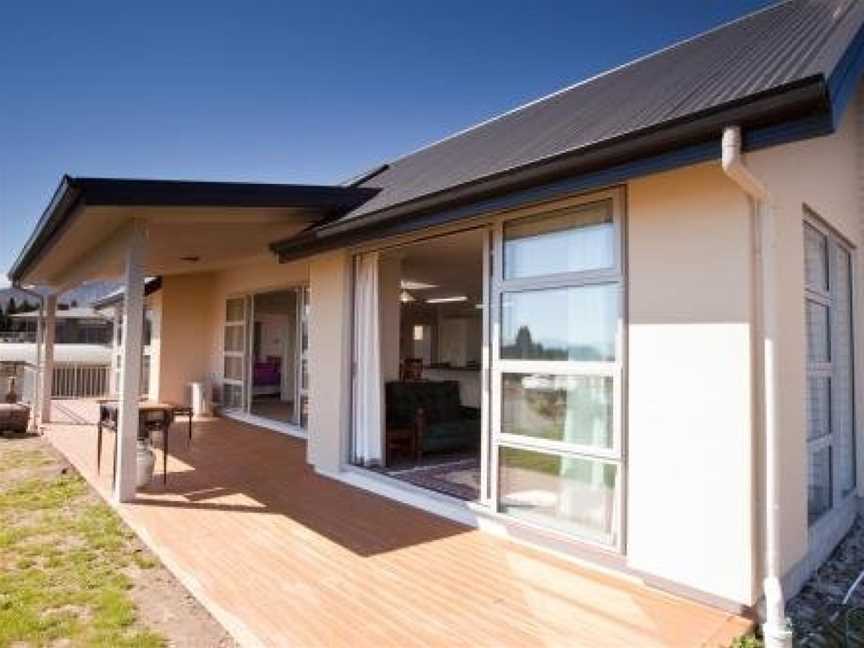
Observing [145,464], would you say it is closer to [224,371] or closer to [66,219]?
[66,219]

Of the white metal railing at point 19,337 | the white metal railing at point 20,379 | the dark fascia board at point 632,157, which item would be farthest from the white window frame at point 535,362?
the white metal railing at point 19,337

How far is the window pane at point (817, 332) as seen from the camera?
4559 mm

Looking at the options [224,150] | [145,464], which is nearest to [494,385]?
[145,464]

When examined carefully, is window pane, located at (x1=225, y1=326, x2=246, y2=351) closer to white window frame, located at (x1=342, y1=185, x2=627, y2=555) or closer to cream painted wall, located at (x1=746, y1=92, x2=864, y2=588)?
white window frame, located at (x1=342, y1=185, x2=627, y2=555)

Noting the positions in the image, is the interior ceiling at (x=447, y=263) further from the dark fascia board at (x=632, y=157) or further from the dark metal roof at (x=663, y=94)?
the dark metal roof at (x=663, y=94)

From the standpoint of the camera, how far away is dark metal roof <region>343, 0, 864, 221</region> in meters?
3.14

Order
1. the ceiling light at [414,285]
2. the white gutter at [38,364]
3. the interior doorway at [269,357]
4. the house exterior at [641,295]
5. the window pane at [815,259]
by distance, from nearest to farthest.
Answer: the house exterior at [641,295] → the window pane at [815,259] → the interior doorway at [269,357] → the white gutter at [38,364] → the ceiling light at [414,285]

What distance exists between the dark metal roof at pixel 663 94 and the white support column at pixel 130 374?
226 centimetres

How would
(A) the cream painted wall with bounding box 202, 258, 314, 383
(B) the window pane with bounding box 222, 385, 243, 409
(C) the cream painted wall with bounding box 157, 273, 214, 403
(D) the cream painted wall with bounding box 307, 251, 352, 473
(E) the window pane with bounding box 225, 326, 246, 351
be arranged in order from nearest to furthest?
(D) the cream painted wall with bounding box 307, 251, 352, 473 → (A) the cream painted wall with bounding box 202, 258, 314, 383 → (E) the window pane with bounding box 225, 326, 246, 351 → (B) the window pane with bounding box 222, 385, 243, 409 → (C) the cream painted wall with bounding box 157, 273, 214, 403

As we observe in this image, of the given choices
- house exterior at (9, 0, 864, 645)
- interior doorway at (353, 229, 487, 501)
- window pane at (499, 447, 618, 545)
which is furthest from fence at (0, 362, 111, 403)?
window pane at (499, 447, 618, 545)

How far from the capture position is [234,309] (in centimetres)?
1236

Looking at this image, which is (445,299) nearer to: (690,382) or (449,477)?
(449,477)

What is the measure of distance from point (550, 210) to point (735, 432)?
2.15 m

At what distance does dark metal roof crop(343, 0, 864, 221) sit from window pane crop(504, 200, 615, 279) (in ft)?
1.76
